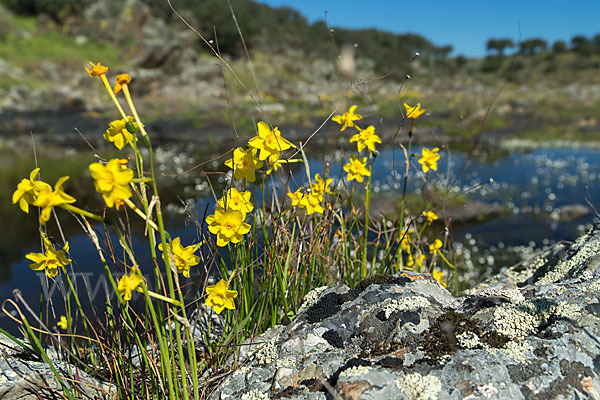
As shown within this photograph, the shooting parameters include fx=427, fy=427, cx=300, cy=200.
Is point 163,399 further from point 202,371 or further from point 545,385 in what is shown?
point 545,385

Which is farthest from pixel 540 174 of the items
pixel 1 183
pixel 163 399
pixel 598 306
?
pixel 1 183

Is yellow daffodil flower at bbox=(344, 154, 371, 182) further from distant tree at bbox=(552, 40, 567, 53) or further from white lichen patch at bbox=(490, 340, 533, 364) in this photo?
distant tree at bbox=(552, 40, 567, 53)

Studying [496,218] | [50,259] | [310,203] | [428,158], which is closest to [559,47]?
[496,218]

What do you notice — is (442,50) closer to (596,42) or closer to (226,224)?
(596,42)

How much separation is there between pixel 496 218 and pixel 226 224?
26.9 feet

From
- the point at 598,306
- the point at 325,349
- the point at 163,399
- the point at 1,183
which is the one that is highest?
the point at 598,306

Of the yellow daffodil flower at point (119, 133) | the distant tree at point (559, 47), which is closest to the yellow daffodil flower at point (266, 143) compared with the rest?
the yellow daffodil flower at point (119, 133)

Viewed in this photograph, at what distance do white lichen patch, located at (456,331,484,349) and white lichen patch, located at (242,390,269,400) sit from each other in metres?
0.85

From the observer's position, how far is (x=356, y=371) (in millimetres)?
1688

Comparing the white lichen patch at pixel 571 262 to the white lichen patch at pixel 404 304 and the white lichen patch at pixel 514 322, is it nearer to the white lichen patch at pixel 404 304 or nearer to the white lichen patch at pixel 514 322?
the white lichen patch at pixel 514 322

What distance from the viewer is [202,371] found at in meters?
2.37

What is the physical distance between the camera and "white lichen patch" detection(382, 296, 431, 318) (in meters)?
2.10

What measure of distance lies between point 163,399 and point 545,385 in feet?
5.12

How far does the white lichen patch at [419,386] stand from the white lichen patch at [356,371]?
0.41 ft
